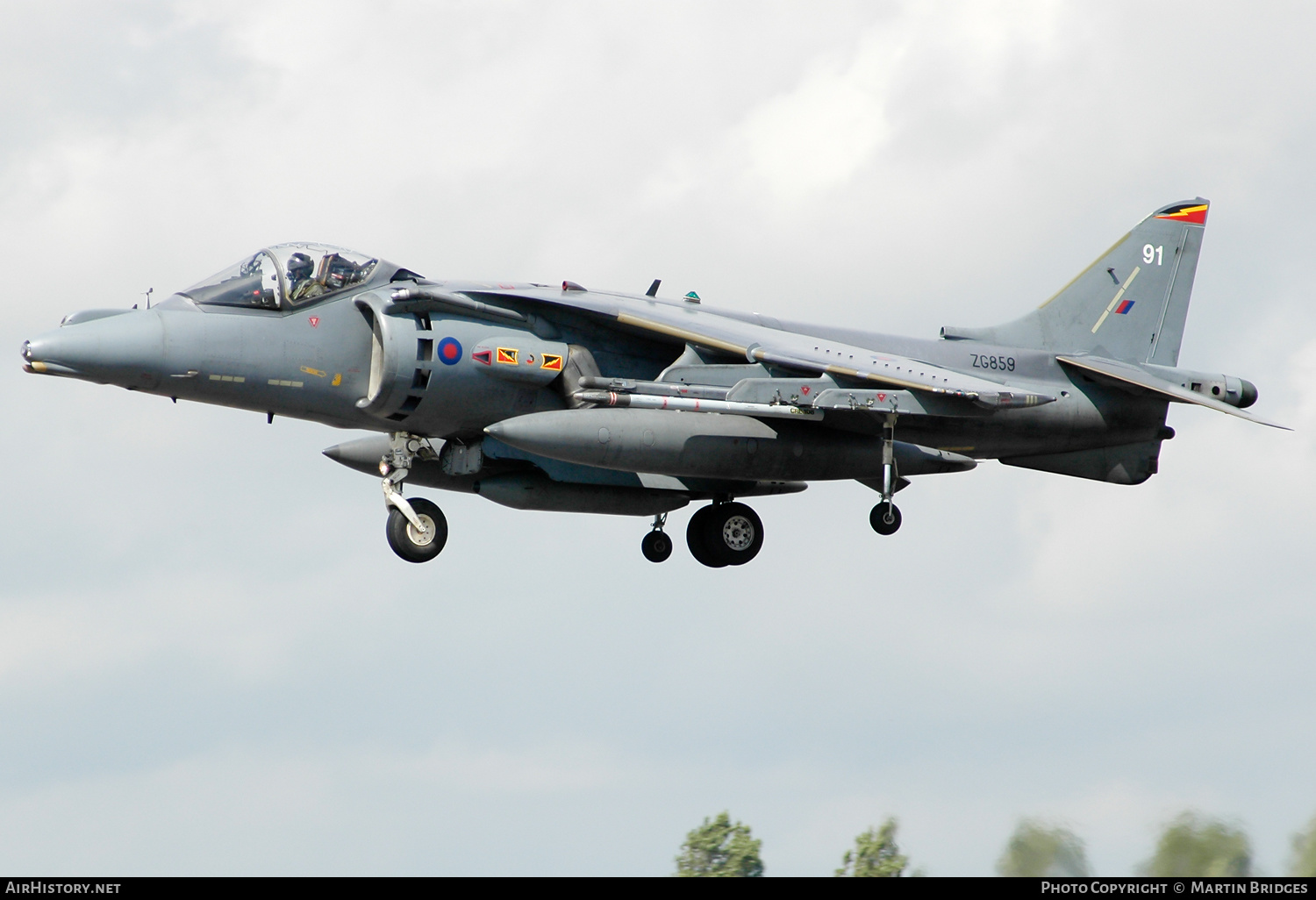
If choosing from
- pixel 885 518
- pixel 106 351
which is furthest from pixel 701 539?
pixel 106 351

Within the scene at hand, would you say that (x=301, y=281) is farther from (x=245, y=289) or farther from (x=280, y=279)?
(x=245, y=289)

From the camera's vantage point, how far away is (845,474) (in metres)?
18.3

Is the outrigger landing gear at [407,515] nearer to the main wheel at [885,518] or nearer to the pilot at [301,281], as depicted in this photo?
the pilot at [301,281]

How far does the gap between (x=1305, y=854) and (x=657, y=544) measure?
795cm

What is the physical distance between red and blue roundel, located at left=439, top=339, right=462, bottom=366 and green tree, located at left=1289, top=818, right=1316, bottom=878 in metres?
8.90

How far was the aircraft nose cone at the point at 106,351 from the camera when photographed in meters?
15.8

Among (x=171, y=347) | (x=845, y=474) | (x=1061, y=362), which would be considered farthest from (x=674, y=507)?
(x=171, y=347)

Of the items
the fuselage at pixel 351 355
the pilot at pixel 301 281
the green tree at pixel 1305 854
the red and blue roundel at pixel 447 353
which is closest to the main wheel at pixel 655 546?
the fuselage at pixel 351 355

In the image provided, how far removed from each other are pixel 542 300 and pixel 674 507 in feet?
11.1

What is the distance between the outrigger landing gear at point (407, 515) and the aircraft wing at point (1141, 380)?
7.50 meters

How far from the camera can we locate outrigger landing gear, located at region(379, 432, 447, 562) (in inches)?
690

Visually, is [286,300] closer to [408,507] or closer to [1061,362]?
[408,507]

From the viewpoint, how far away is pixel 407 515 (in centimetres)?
1747
